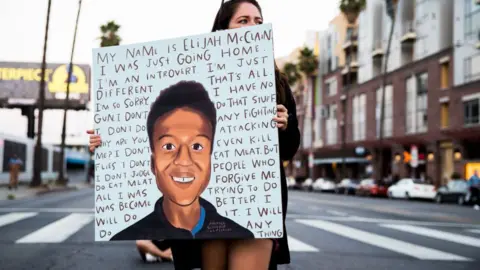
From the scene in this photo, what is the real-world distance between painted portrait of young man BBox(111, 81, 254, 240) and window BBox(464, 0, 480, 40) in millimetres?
37332

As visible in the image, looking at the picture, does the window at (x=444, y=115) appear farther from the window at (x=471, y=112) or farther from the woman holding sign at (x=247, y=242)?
the woman holding sign at (x=247, y=242)

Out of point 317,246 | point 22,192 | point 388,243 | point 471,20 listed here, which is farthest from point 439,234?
point 471,20

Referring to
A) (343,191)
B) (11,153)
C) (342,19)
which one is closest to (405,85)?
(343,191)

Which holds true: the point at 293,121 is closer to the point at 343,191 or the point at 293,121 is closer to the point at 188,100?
the point at 188,100

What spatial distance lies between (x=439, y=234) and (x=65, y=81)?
177 ft

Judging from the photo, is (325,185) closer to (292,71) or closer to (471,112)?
(471,112)

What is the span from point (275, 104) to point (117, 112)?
884mm

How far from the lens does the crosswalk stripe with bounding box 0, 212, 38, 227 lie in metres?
12.4

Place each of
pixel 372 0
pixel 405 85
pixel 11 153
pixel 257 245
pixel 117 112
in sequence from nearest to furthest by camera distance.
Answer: pixel 257 245
pixel 117 112
pixel 11 153
pixel 405 85
pixel 372 0

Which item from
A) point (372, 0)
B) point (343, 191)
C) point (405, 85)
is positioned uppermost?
point (372, 0)

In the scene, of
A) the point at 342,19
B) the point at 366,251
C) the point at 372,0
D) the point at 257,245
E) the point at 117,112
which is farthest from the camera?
the point at 342,19

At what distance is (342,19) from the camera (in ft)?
213

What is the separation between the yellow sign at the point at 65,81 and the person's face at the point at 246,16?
5978cm

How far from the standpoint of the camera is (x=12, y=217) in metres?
13.4
